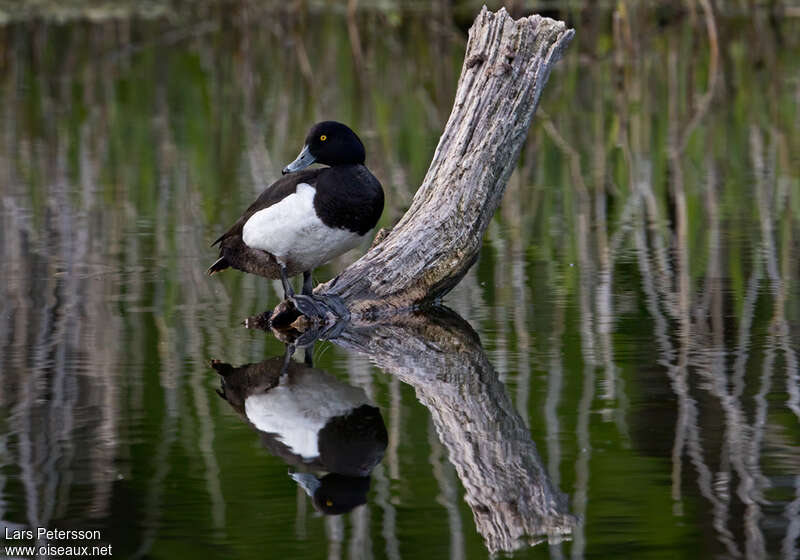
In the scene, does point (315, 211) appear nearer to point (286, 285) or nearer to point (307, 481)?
point (286, 285)

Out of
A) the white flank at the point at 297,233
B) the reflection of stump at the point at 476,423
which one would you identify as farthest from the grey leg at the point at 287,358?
the white flank at the point at 297,233

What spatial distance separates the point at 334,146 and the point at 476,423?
6.36ft

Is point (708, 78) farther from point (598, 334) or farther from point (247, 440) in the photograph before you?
point (247, 440)

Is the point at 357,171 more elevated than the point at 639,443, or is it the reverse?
the point at 357,171

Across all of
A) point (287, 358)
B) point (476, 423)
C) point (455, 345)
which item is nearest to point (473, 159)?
point (455, 345)

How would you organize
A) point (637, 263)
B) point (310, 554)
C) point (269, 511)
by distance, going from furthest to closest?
point (637, 263) < point (269, 511) < point (310, 554)

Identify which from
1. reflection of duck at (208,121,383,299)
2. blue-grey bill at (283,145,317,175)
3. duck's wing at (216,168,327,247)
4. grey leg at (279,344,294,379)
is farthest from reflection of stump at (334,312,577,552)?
blue-grey bill at (283,145,317,175)

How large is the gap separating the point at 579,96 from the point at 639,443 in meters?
9.32

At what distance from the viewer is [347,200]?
530cm

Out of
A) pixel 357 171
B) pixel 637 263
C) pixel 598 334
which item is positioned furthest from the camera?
pixel 637 263

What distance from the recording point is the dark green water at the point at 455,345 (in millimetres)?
3184

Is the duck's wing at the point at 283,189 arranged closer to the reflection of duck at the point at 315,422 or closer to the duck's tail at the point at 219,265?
the duck's tail at the point at 219,265

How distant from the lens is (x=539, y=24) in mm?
5750

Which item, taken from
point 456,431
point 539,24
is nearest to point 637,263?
point 539,24
